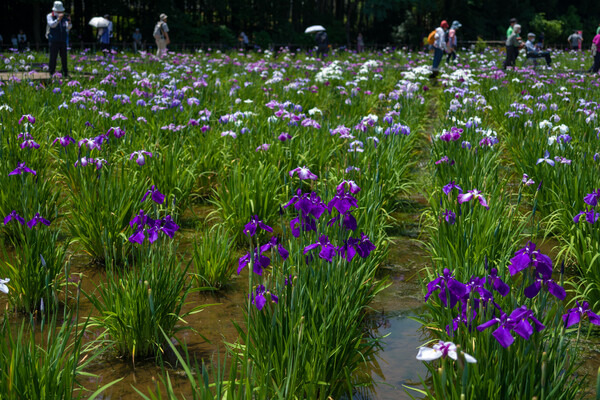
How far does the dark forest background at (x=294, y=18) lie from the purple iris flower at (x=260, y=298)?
2748cm

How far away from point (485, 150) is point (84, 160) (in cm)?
324

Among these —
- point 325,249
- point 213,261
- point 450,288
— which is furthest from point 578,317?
point 213,261

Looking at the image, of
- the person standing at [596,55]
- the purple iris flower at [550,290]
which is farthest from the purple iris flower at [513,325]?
the person standing at [596,55]

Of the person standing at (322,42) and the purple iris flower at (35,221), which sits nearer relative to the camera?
the purple iris flower at (35,221)

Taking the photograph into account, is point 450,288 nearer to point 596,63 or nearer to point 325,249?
point 325,249

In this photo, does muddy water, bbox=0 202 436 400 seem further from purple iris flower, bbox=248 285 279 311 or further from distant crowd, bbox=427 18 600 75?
distant crowd, bbox=427 18 600 75

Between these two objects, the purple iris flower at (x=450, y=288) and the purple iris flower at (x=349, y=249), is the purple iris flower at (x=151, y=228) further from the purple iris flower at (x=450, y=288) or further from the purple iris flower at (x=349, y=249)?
the purple iris flower at (x=450, y=288)

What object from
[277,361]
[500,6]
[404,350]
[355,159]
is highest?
[500,6]

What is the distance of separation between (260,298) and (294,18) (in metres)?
35.3

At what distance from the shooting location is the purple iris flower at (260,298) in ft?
7.11

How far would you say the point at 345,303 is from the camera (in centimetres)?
247

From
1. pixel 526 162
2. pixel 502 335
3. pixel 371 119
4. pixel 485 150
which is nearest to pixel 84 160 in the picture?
pixel 371 119

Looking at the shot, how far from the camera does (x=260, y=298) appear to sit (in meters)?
2.17

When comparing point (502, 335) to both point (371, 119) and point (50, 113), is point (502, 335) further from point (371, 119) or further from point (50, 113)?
point (50, 113)
